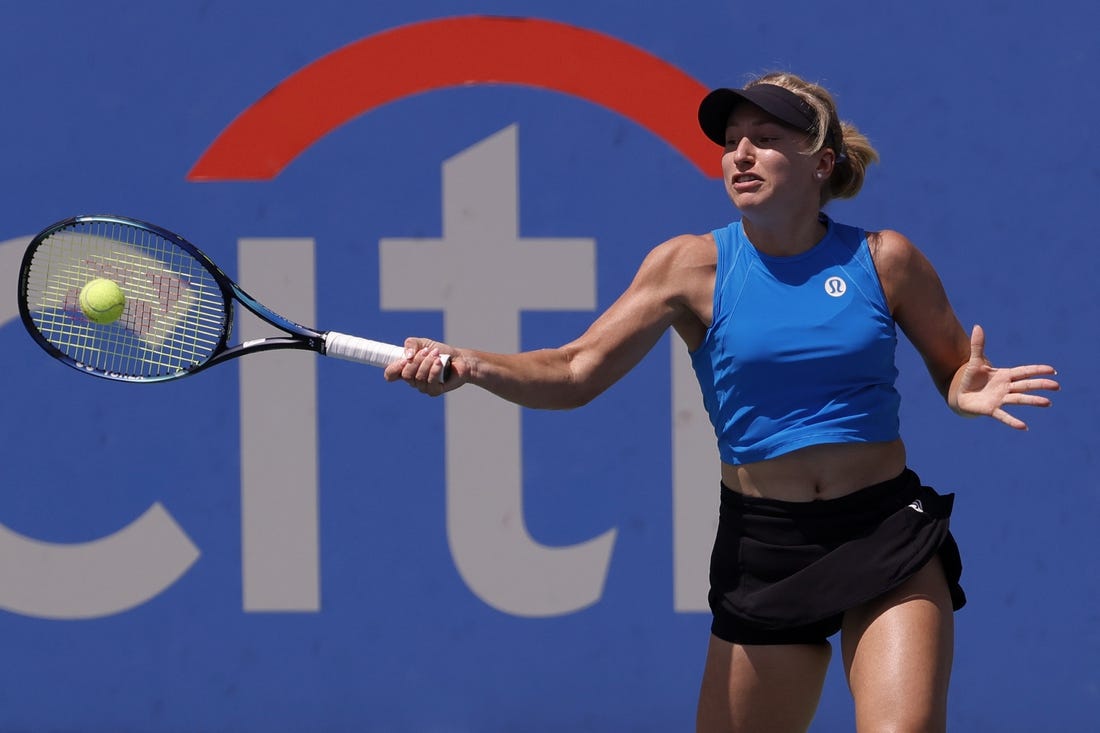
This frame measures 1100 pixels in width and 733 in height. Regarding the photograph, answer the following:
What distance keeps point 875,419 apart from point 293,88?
1852 millimetres

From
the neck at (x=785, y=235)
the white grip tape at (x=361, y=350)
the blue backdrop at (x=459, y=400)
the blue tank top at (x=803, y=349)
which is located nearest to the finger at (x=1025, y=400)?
the blue tank top at (x=803, y=349)

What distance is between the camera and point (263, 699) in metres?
4.04

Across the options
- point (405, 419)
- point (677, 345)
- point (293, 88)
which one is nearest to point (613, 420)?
point (677, 345)

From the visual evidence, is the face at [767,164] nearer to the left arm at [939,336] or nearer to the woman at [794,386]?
the woman at [794,386]

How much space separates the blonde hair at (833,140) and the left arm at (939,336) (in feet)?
0.46

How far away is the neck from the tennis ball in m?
1.23

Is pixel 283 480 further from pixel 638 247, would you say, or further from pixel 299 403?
pixel 638 247

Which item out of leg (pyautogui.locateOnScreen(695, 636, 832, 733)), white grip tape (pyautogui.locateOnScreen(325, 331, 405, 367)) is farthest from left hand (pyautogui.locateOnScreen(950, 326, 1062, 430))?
white grip tape (pyautogui.locateOnScreen(325, 331, 405, 367))

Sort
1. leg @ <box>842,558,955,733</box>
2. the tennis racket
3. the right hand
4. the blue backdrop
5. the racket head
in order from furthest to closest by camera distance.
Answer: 1. the blue backdrop
2. the racket head
3. the tennis racket
4. the right hand
5. leg @ <box>842,558,955,733</box>

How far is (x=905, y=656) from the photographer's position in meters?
2.60

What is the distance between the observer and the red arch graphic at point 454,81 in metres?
3.86

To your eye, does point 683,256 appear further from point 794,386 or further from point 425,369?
point 425,369

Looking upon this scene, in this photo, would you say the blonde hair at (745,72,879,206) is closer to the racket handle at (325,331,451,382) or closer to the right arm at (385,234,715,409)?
the right arm at (385,234,715,409)

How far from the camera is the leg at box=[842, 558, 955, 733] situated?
8.41ft
